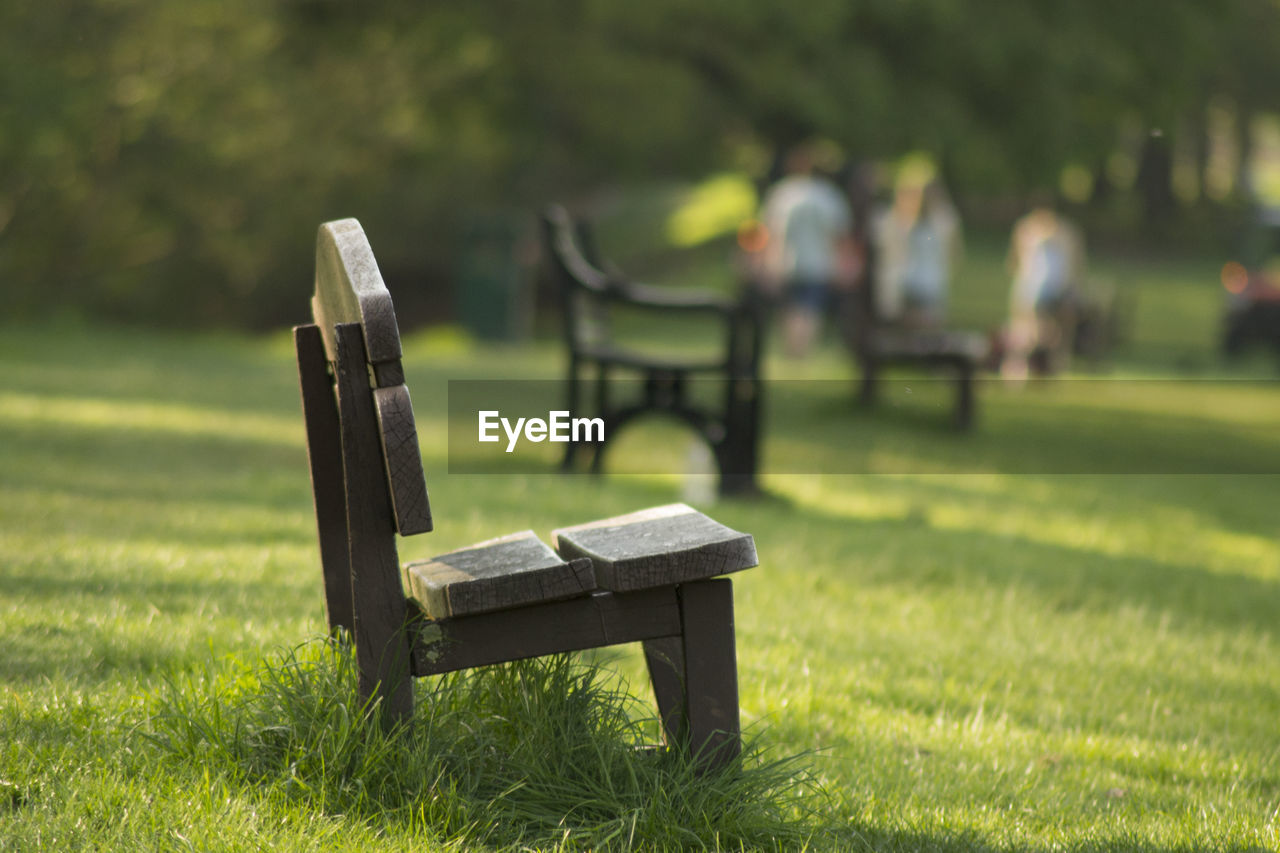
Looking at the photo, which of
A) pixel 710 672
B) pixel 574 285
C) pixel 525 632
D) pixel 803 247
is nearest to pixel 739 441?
pixel 574 285

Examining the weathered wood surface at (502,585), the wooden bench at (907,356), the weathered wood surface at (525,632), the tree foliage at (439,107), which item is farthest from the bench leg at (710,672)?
the tree foliage at (439,107)

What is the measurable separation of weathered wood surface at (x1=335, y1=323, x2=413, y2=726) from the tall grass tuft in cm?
8

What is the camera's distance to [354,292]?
2.78m

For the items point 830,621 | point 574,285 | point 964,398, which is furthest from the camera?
point 964,398

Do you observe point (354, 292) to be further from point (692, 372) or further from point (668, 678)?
point (692, 372)

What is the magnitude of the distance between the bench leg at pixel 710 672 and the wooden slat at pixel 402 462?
0.57 metres

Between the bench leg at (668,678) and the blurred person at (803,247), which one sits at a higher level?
the blurred person at (803,247)

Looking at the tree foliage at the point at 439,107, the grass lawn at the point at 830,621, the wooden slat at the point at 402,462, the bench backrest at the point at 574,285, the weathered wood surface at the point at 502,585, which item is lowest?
the grass lawn at the point at 830,621

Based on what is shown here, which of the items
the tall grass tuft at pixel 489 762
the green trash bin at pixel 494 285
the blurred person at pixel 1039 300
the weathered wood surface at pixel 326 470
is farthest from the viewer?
the green trash bin at pixel 494 285

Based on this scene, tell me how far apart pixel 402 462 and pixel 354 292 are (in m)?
0.34

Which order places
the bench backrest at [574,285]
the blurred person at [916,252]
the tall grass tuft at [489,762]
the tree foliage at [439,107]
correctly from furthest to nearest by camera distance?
the tree foliage at [439,107] < the blurred person at [916,252] < the bench backrest at [574,285] < the tall grass tuft at [489,762]

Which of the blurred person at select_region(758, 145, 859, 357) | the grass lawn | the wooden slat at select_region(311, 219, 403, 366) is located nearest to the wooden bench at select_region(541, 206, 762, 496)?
the grass lawn

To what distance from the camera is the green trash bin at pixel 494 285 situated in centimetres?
2092

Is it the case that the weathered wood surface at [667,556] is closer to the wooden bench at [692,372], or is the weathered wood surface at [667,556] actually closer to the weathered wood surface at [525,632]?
the weathered wood surface at [525,632]
